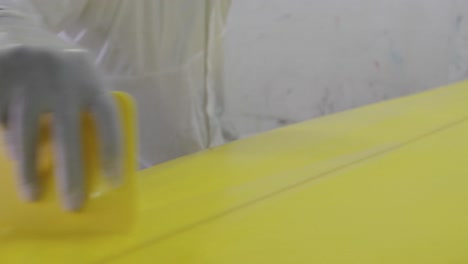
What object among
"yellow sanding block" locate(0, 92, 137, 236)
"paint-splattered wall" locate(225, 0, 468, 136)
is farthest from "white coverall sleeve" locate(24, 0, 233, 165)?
"paint-splattered wall" locate(225, 0, 468, 136)

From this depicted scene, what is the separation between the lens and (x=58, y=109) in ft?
1.11

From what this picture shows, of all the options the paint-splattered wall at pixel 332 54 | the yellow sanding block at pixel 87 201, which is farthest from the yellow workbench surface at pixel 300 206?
the paint-splattered wall at pixel 332 54

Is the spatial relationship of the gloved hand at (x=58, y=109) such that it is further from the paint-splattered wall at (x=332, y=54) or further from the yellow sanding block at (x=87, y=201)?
the paint-splattered wall at (x=332, y=54)

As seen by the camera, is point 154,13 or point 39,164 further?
point 154,13

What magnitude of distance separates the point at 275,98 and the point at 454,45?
20.9 inches

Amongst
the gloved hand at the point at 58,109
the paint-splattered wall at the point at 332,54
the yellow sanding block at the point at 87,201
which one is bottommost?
the paint-splattered wall at the point at 332,54

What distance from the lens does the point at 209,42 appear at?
0.75 m

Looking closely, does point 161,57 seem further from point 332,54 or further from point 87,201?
point 332,54

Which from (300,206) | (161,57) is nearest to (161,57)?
(161,57)

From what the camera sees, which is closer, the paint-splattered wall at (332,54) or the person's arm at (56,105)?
the person's arm at (56,105)

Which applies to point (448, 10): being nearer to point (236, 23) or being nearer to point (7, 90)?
point (236, 23)

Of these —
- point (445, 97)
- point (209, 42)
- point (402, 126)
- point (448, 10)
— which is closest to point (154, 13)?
point (209, 42)

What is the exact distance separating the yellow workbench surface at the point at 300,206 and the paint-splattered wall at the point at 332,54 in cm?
77

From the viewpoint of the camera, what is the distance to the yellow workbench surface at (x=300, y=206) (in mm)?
411
